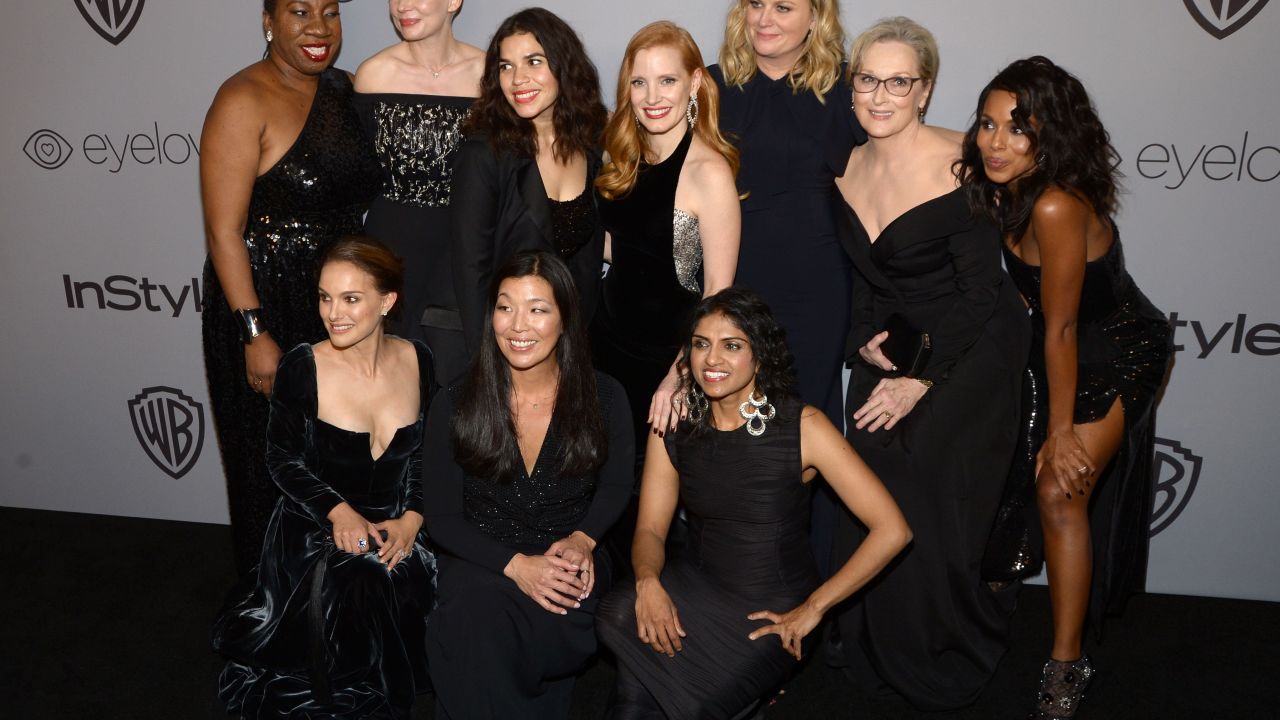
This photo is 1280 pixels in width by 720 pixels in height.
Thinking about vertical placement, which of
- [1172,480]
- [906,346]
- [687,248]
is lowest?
[1172,480]

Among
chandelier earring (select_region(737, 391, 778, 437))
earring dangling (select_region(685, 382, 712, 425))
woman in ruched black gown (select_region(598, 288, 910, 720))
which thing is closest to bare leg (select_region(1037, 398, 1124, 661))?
woman in ruched black gown (select_region(598, 288, 910, 720))

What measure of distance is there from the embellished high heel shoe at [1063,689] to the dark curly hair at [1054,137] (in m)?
1.28

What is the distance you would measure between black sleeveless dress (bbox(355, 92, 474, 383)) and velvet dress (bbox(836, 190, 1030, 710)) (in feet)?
4.02

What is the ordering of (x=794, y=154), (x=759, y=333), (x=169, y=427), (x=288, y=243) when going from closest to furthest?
(x=759, y=333) → (x=794, y=154) → (x=288, y=243) → (x=169, y=427)

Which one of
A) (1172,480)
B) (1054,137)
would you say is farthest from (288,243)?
(1172,480)

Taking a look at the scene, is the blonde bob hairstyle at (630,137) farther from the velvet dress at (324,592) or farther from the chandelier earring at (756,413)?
the velvet dress at (324,592)

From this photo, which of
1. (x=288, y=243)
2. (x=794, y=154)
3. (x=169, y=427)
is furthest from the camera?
(x=169, y=427)

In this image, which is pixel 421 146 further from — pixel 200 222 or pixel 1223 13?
pixel 1223 13

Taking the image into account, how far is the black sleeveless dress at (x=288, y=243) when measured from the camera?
2947 mm

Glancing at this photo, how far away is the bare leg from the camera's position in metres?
2.77

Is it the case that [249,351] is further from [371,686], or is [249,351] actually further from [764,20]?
[764,20]

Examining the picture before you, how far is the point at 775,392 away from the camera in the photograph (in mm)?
2535

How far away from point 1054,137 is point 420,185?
184 centimetres

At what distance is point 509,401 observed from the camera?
2682 millimetres
